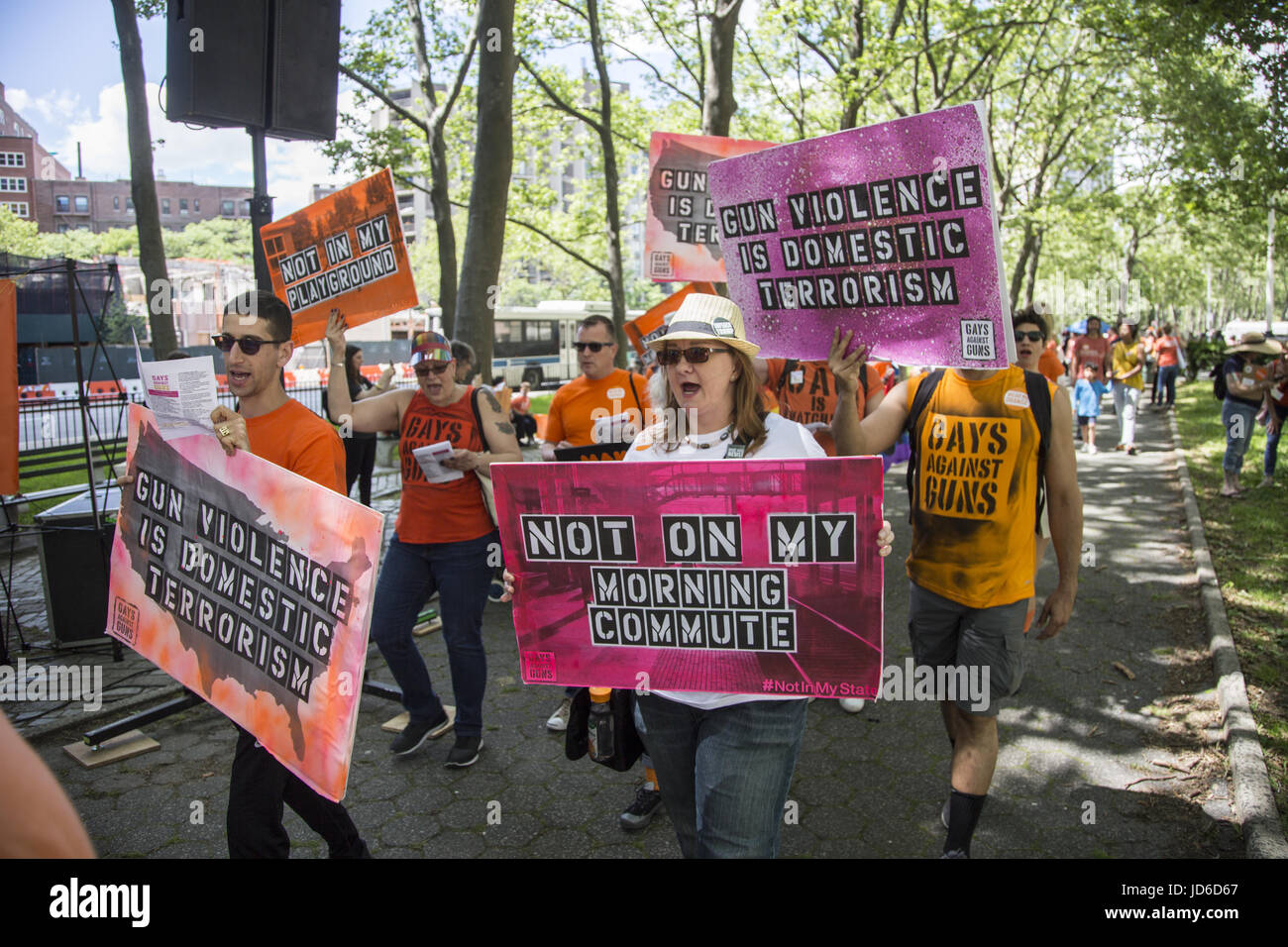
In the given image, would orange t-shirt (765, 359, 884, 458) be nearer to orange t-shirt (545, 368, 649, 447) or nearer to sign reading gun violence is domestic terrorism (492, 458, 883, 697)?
orange t-shirt (545, 368, 649, 447)

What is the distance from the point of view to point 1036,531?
3973mm

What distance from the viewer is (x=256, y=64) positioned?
500cm

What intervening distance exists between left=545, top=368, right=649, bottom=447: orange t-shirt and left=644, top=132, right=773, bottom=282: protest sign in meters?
1.38

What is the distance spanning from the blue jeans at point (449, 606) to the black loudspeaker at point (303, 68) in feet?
8.15

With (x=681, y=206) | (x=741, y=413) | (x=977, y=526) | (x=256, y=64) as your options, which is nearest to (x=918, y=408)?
(x=977, y=526)

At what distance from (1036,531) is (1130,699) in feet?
7.79

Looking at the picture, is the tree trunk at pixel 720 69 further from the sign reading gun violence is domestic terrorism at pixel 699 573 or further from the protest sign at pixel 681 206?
the sign reading gun violence is domestic terrorism at pixel 699 573

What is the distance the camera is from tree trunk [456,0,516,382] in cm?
773

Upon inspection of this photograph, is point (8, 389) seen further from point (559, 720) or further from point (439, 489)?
point (559, 720)

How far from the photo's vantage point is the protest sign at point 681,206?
7078 mm

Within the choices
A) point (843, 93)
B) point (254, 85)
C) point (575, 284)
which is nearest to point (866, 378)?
point (254, 85)

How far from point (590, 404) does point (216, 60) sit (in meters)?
2.75

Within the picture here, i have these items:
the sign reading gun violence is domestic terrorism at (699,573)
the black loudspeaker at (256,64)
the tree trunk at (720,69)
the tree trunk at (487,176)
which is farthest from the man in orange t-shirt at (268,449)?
the tree trunk at (720,69)

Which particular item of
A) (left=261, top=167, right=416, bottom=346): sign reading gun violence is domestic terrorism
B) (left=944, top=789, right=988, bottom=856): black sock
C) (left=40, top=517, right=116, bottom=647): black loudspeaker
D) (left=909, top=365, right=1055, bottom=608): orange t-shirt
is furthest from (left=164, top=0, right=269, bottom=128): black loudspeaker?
(left=944, top=789, right=988, bottom=856): black sock
